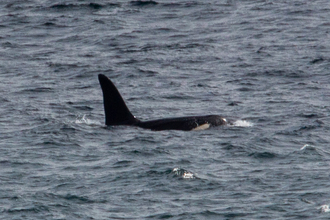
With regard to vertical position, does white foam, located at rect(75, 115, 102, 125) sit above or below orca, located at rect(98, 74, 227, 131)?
below

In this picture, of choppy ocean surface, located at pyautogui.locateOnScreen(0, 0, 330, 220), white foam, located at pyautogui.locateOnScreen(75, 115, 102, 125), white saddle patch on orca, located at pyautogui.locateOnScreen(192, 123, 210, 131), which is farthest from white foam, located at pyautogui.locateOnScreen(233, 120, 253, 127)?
white foam, located at pyautogui.locateOnScreen(75, 115, 102, 125)

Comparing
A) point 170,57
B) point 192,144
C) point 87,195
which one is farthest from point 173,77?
point 87,195

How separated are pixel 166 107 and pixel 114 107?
107 inches

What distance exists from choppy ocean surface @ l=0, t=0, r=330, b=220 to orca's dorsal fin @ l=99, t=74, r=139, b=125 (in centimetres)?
43

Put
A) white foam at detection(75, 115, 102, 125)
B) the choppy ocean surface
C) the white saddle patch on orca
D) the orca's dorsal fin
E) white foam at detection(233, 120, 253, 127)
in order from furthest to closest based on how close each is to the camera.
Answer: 1. white foam at detection(75, 115, 102, 125)
2. the orca's dorsal fin
3. white foam at detection(233, 120, 253, 127)
4. the white saddle patch on orca
5. the choppy ocean surface

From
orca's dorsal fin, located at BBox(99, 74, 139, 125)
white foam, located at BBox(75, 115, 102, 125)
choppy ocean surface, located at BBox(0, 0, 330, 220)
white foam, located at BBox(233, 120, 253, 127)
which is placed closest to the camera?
choppy ocean surface, located at BBox(0, 0, 330, 220)

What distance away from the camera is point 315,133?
21031 millimetres

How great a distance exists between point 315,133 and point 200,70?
9.78 m

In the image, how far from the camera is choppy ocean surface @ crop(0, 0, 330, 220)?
15906mm

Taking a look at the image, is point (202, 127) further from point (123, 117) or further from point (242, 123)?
point (123, 117)

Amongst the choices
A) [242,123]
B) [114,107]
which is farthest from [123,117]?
[242,123]

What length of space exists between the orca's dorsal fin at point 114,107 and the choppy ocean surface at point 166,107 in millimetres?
431

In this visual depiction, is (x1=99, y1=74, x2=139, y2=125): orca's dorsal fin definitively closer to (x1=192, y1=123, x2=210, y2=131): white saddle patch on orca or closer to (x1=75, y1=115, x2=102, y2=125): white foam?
(x1=75, y1=115, x2=102, y2=125): white foam

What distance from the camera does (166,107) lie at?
25359 millimetres
